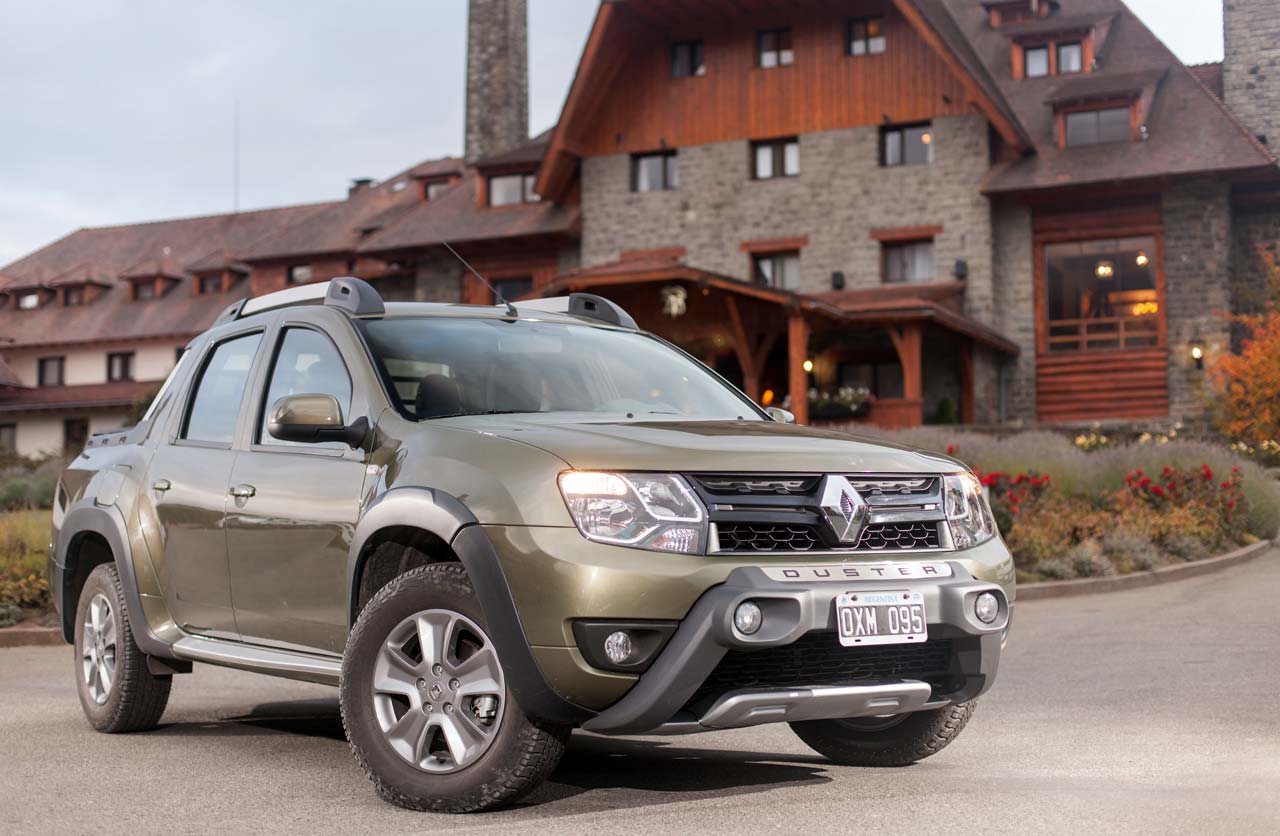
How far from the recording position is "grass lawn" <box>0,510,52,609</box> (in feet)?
44.1

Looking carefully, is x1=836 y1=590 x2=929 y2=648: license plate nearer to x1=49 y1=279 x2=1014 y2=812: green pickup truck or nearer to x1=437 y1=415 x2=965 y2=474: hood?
x1=49 y1=279 x2=1014 y2=812: green pickup truck

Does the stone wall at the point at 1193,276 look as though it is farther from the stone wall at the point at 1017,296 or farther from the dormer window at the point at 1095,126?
the stone wall at the point at 1017,296

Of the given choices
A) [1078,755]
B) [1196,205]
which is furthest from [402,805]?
[1196,205]

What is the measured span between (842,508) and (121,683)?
4.09 m

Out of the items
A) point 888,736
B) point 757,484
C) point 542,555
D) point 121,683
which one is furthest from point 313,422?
point 888,736

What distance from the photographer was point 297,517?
240 inches

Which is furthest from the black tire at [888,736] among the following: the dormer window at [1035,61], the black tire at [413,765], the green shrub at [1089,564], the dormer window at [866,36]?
the dormer window at [1035,61]

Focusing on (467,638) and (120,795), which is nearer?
(467,638)

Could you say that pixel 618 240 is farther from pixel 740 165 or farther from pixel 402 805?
pixel 402 805

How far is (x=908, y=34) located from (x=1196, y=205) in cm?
757

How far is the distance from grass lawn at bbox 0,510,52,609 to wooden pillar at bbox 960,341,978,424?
75.6 ft

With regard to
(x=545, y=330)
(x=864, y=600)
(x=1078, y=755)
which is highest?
(x=545, y=330)

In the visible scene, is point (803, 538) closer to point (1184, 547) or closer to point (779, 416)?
point (779, 416)

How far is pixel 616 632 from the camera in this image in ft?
16.1
